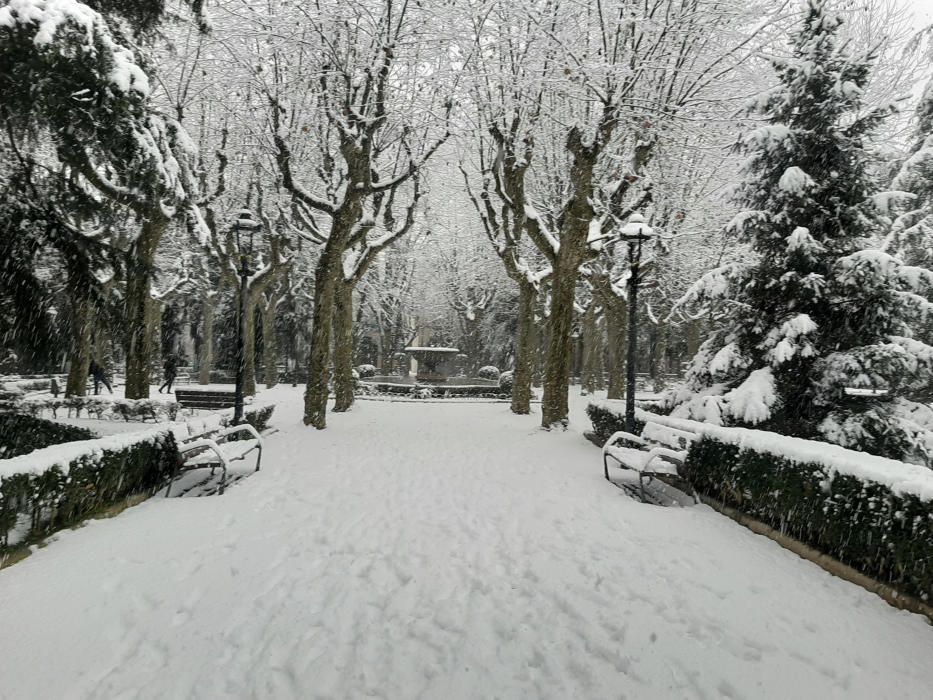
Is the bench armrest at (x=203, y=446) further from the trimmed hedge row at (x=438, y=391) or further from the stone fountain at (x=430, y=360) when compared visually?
the stone fountain at (x=430, y=360)

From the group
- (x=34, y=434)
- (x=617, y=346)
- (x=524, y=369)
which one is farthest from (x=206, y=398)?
(x=617, y=346)

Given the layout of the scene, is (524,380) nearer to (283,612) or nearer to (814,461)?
(814,461)

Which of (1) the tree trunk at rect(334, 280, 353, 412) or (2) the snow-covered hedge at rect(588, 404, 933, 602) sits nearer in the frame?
(2) the snow-covered hedge at rect(588, 404, 933, 602)

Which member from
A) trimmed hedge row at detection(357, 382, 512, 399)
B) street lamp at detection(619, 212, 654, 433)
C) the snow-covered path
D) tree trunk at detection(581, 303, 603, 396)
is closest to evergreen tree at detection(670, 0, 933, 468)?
street lamp at detection(619, 212, 654, 433)

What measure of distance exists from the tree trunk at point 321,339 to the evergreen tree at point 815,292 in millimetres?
8004

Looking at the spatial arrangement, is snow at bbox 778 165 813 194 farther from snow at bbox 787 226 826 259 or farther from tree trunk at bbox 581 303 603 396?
tree trunk at bbox 581 303 603 396

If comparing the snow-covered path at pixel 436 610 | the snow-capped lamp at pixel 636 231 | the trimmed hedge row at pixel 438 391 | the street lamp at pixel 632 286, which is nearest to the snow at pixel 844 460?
the snow-covered path at pixel 436 610

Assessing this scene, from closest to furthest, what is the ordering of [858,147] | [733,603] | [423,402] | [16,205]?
[733,603] < [16,205] < [858,147] < [423,402]

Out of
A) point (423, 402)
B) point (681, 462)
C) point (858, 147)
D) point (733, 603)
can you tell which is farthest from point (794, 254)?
point (423, 402)

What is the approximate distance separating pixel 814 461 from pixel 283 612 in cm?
488

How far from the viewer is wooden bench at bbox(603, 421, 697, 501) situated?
6.64 meters

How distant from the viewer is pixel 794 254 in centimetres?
826

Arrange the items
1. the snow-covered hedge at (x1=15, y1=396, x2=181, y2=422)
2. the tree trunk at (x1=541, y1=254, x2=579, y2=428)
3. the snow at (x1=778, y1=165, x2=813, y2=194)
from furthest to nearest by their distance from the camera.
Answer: the snow-covered hedge at (x1=15, y1=396, x2=181, y2=422), the tree trunk at (x1=541, y1=254, x2=579, y2=428), the snow at (x1=778, y1=165, x2=813, y2=194)

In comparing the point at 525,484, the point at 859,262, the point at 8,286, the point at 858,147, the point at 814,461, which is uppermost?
the point at 858,147
